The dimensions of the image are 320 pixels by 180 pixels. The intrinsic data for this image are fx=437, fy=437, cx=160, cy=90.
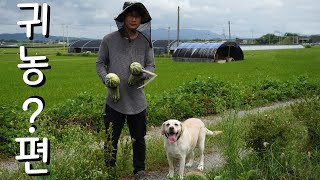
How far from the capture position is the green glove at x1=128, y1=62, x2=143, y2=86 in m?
4.77

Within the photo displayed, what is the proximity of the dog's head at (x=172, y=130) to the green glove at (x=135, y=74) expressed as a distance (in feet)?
2.46

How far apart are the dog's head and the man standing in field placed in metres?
0.36

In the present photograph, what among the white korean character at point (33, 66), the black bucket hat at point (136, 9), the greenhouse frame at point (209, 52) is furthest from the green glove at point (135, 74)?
the greenhouse frame at point (209, 52)

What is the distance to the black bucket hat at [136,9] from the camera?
4.74 metres

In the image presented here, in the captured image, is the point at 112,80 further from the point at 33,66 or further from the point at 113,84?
the point at 33,66

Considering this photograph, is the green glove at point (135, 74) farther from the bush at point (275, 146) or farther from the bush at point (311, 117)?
the bush at point (311, 117)

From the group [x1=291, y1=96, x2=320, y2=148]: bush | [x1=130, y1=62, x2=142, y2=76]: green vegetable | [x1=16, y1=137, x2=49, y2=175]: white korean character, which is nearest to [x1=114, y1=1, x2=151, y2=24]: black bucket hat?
[x1=130, y1=62, x2=142, y2=76]: green vegetable

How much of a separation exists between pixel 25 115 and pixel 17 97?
265 inches

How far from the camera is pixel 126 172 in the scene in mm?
5723

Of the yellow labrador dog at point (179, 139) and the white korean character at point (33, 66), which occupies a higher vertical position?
the white korean character at point (33, 66)

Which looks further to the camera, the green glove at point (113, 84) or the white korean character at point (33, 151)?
the green glove at point (113, 84)

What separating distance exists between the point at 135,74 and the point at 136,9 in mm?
714

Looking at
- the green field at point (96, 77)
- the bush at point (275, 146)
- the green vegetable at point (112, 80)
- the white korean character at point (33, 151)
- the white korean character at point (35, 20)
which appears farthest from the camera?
the green field at point (96, 77)

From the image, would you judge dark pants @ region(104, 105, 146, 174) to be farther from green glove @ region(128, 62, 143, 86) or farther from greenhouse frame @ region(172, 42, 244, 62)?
greenhouse frame @ region(172, 42, 244, 62)
